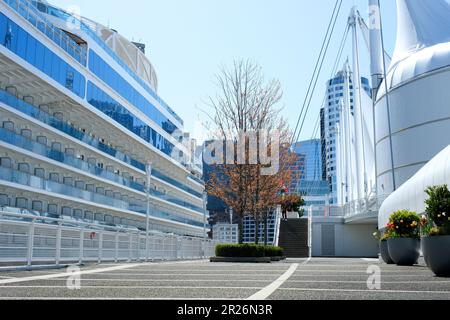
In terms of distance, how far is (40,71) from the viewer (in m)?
31.9

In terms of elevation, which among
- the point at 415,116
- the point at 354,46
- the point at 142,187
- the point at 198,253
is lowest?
the point at 198,253

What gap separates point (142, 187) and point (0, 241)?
4135 centimetres

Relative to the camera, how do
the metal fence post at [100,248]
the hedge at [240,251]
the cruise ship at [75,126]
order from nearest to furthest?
1. the metal fence post at [100,248]
2. the hedge at [240,251]
3. the cruise ship at [75,126]

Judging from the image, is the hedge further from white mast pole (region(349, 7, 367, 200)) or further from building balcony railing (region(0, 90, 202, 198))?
white mast pole (region(349, 7, 367, 200))

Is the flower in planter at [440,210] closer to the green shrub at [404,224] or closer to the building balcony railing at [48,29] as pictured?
the green shrub at [404,224]

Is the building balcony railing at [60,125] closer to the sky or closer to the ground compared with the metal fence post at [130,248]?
closer to the sky

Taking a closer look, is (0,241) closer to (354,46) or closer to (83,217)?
(83,217)

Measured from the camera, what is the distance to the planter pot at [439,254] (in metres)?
8.01

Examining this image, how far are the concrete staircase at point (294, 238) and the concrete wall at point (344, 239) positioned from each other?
2725 mm

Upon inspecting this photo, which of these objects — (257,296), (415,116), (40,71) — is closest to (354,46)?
(415,116)

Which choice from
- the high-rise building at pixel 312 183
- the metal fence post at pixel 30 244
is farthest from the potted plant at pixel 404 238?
the high-rise building at pixel 312 183

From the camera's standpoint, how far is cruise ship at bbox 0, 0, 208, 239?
30.3 metres

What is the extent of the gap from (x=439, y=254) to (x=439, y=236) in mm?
307

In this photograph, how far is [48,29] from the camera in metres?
32.5
